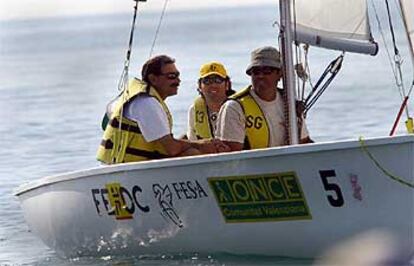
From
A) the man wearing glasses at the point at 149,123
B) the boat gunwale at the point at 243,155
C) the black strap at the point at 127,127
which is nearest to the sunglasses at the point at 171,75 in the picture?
the man wearing glasses at the point at 149,123

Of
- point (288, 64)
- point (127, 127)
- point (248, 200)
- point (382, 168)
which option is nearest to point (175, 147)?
point (127, 127)

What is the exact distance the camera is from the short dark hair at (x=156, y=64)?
8.95 metres

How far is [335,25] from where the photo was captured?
31.1ft

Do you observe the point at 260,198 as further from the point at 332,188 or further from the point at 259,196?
the point at 332,188

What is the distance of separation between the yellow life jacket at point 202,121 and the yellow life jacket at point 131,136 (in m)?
0.60

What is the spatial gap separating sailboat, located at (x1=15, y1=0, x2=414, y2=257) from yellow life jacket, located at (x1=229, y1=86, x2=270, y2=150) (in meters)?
0.17

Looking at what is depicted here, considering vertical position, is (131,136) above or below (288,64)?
below

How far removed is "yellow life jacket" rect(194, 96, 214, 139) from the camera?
31.4ft

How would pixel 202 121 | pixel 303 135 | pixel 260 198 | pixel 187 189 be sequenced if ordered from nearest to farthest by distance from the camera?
pixel 260 198 < pixel 187 189 < pixel 303 135 < pixel 202 121

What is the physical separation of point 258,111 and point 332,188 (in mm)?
686

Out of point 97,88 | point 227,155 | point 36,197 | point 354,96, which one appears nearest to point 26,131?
point 354,96

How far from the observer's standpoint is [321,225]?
332 inches

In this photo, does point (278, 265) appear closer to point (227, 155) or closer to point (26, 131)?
point (227, 155)

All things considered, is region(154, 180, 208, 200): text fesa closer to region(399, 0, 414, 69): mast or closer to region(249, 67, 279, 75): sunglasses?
region(249, 67, 279, 75): sunglasses
